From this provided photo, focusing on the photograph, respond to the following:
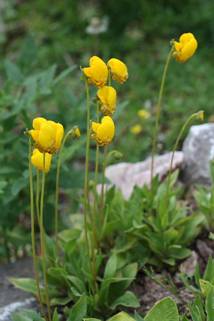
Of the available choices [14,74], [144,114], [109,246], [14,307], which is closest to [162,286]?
[109,246]

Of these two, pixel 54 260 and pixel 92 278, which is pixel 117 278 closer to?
pixel 92 278

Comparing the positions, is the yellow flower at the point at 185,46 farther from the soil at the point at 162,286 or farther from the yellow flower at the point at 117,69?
the soil at the point at 162,286

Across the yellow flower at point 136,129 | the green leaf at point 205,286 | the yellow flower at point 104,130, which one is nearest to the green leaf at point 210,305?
the green leaf at point 205,286

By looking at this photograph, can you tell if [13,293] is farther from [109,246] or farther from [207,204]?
[207,204]

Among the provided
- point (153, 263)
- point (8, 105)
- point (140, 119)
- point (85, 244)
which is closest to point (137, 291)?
point (153, 263)

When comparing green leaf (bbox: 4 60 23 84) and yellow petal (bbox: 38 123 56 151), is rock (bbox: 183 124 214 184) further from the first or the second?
yellow petal (bbox: 38 123 56 151)

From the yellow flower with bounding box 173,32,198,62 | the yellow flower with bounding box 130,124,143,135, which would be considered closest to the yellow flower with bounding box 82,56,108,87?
the yellow flower with bounding box 173,32,198,62
